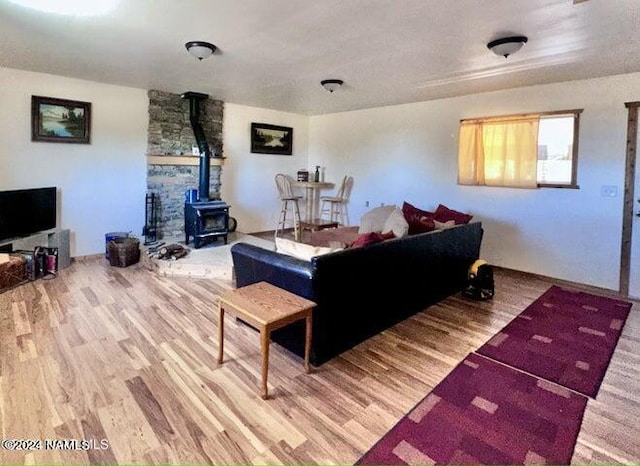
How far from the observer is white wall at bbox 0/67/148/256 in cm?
435

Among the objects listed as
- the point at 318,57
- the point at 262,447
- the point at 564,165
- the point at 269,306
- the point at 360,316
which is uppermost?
the point at 318,57

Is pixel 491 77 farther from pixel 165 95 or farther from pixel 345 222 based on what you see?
pixel 165 95

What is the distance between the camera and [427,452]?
1.73m

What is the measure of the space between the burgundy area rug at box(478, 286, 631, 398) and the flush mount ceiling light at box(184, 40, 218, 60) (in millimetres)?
3350

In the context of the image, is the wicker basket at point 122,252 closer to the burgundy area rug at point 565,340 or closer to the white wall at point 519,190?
the white wall at point 519,190

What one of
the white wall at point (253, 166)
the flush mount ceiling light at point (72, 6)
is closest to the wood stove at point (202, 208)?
the white wall at point (253, 166)

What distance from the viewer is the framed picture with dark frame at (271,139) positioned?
670 centimetres

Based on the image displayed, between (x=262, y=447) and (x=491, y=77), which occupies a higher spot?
(x=491, y=77)

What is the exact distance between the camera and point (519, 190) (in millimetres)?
4750

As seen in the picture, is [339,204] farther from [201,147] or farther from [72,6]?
[72,6]

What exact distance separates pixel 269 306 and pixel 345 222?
5.05m

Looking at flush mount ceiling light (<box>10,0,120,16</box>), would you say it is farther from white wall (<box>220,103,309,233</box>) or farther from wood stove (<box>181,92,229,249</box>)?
white wall (<box>220,103,309,233</box>)

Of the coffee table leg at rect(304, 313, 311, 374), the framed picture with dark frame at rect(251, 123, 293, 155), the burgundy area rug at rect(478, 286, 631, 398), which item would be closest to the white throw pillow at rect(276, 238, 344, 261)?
the coffee table leg at rect(304, 313, 311, 374)

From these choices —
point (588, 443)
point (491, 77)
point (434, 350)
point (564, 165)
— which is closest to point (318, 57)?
point (491, 77)
